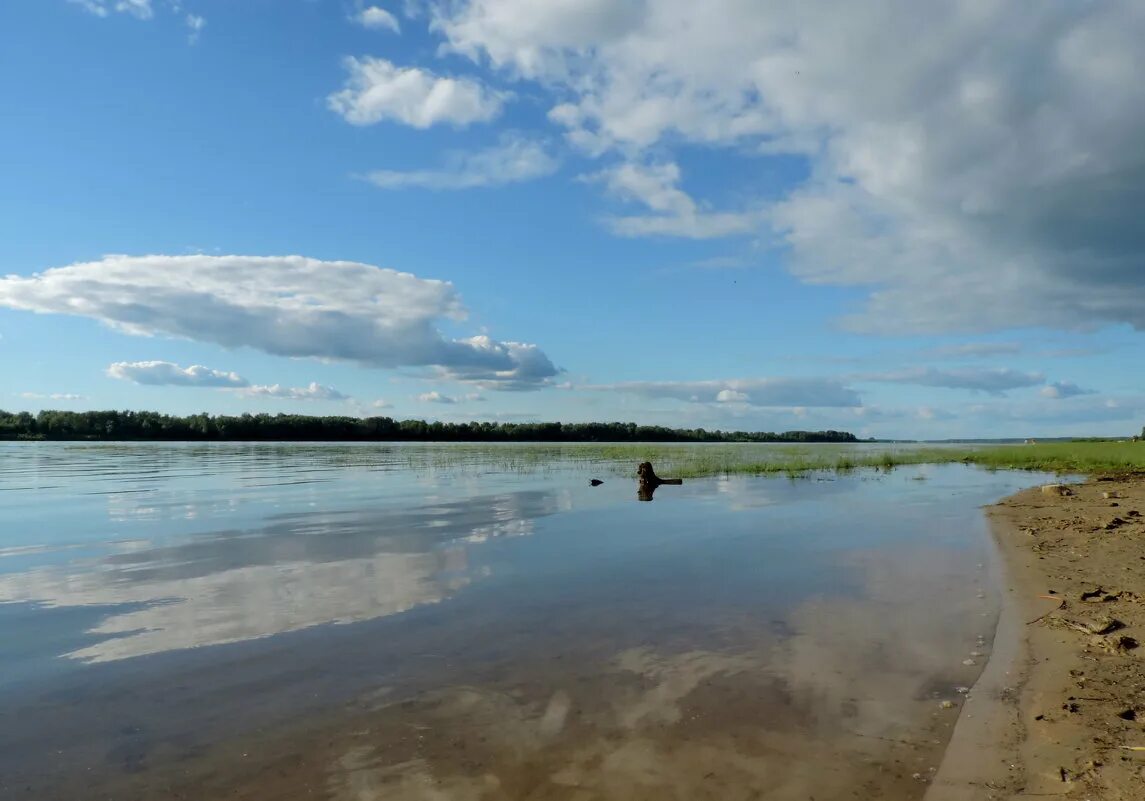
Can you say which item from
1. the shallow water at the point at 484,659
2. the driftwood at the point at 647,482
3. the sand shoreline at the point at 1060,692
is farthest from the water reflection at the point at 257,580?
the driftwood at the point at 647,482

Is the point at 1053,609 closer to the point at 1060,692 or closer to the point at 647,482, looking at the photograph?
the point at 1060,692

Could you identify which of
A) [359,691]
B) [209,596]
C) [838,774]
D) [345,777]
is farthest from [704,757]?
[209,596]

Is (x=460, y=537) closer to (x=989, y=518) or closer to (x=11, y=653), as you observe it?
(x=11, y=653)

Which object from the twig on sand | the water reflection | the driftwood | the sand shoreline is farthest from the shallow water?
the driftwood

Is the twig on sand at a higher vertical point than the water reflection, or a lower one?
higher

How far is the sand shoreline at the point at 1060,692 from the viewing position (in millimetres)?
5242

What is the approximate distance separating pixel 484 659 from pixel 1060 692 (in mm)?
6785

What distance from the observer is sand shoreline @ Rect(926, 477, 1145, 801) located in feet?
17.2

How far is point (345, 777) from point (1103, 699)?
7.73 metres

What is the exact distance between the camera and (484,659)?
8.49 metres

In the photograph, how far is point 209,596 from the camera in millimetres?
12008

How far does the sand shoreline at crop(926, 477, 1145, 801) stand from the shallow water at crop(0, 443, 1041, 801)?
361mm

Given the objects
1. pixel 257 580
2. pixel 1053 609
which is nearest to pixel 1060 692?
pixel 1053 609

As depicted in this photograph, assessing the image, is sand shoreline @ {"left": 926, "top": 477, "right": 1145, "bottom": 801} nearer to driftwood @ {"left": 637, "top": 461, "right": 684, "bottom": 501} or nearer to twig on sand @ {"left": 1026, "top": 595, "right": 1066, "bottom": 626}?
twig on sand @ {"left": 1026, "top": 595, "right": 1066, "bottom": 626}
